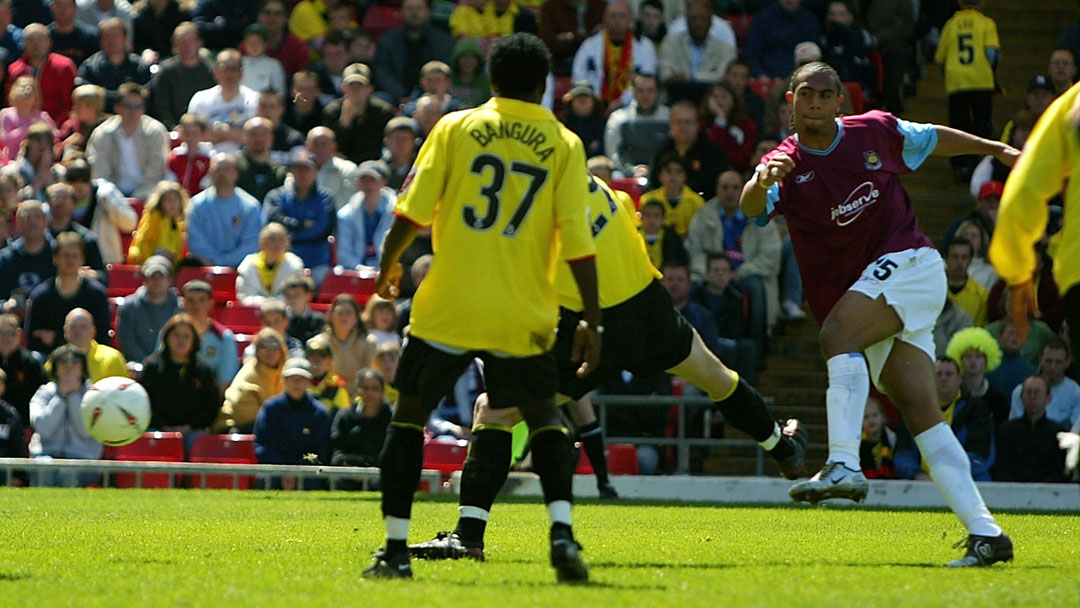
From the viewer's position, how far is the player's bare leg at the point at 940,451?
734 centimetres

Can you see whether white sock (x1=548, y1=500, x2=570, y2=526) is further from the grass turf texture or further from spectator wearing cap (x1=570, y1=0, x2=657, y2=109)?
spectator wearing cap (x1=570, y1=0, x2=657, y2=109)

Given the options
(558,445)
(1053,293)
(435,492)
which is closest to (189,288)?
(435,492)

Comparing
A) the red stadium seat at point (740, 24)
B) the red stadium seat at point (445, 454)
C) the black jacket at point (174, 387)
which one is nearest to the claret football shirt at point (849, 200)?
the red stadium seat at point (445, 454)

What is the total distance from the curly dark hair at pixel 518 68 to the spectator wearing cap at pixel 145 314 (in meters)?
9.95

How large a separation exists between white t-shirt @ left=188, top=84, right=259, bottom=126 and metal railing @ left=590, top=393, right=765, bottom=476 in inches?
261

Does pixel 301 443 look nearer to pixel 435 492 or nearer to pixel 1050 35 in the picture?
pixel 435 492

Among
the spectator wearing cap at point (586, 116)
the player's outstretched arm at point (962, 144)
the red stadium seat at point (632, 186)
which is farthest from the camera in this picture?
the spectator wearing cap at point (586, 116)

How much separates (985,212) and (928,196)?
2.13 metres

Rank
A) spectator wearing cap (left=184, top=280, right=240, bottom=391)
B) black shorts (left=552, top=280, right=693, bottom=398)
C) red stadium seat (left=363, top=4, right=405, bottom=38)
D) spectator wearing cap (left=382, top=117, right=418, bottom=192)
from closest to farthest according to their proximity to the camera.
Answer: black shorts (left=552, top=280, right=693, bottom=398), spectator wearing cap (left=184, top=280, right=240, bottom=391), spectator wearing cap (left=382, top=117, right=418, bottom=192), red stadium seat (left=363, top=4, right=405, bottom=38)

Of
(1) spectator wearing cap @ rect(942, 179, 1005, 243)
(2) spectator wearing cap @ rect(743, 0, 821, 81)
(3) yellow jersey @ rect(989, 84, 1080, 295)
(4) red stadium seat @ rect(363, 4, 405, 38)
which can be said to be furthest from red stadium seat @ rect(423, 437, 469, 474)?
(4) red stadium seat @ rect(363, 4, 405, 38)

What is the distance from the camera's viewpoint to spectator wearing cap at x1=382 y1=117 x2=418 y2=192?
701 inches

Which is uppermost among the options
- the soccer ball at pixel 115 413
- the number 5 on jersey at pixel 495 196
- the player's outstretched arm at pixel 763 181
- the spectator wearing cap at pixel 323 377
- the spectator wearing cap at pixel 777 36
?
the spectator wearing cap at pixel 777 36

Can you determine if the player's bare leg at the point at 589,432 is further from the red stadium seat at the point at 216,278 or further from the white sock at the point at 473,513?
the white sock at the point at 473,513

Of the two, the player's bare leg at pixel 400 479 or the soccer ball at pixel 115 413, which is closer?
the player's bare leg at pixel 400 479
